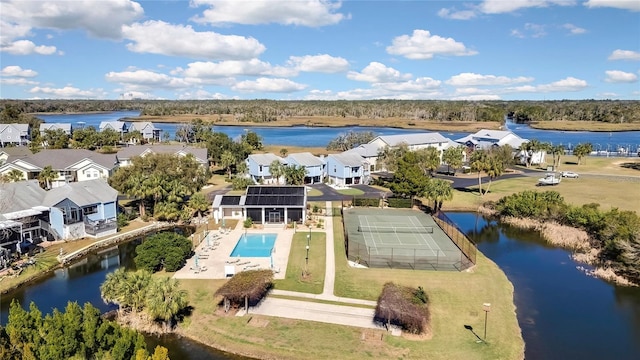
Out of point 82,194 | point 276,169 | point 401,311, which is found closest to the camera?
point 401,311

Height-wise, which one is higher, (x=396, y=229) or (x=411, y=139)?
(x=411, y=139)

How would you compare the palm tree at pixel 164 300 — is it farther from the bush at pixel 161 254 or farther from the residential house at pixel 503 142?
the residential house at pixel 503 142

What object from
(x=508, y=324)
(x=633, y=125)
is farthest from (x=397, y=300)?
(x=633, y=125)

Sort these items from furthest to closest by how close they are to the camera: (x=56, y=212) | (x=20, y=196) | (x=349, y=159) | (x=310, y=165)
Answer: (x=349, y=159) → (x=310, y=165) → (x=20, y=196) → (x=56, y=212)

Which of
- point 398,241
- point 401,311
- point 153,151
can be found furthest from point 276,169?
point 401,311

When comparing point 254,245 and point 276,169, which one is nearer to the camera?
point 254,245

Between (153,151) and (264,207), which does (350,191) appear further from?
(153,151)
